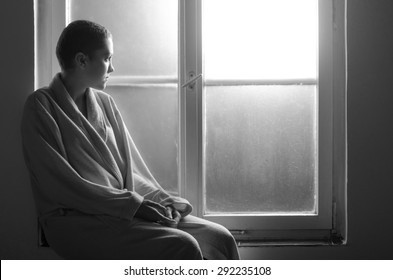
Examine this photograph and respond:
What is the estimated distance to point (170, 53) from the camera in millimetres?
2053

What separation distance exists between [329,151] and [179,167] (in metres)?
0.58

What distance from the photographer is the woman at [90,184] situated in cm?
155

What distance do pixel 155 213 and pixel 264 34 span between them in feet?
2.84

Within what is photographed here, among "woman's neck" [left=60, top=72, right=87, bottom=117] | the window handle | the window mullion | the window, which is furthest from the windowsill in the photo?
"woman's neck" [left=60, top=72, right=87, bottom=117]

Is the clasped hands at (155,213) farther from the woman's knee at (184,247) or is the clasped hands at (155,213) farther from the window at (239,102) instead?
the window at (239,102)

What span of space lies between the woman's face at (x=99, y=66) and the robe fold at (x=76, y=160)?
0.21ft

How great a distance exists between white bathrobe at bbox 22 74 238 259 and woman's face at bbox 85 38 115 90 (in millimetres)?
91

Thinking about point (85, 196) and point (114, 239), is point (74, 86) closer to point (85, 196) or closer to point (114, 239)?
point (85, 196)

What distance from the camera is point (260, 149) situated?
2076 mm

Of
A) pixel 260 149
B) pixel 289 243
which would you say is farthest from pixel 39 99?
pixel 289 243

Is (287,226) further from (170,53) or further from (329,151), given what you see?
(170,53)

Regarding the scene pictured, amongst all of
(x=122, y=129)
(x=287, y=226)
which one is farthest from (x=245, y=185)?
(x=122, y=129)

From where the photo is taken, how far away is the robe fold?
157 cm

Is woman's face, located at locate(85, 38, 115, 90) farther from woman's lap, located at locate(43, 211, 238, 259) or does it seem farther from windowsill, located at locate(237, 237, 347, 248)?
windowsill, located at locate(237, 237, 347, 248)
